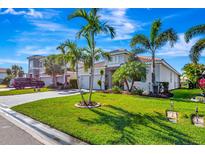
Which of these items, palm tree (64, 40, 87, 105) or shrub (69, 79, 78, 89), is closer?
palm tree (64, 40, 87, 105)

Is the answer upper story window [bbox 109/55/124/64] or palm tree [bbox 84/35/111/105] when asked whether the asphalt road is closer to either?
palm tree [bbox 84/35/111/105]

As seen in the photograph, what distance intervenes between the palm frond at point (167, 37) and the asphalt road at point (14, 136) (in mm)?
12450

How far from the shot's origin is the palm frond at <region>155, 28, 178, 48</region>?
48.2ft

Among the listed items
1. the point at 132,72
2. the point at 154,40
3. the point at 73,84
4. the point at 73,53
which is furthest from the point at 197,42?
the point at 73,84

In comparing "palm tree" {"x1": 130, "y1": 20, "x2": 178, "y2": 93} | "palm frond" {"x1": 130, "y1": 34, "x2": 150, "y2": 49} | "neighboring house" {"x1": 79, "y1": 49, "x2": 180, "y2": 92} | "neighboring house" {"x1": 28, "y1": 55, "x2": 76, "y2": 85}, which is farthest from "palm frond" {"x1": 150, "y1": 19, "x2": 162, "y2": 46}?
"neighboring house" {"x1": 28, "y1": 55, "x2": 76, "y2": 85}

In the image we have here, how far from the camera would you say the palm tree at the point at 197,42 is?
41.4 ft

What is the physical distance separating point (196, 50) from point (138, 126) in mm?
9616

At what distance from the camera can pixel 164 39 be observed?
15.1 m

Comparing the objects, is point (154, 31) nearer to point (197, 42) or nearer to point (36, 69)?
point (197, 42)

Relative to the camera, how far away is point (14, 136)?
17.9 feet

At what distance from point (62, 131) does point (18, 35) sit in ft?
20.6

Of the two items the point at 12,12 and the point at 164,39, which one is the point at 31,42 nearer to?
the point at 12,12

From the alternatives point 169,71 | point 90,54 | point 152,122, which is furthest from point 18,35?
point 169,71
